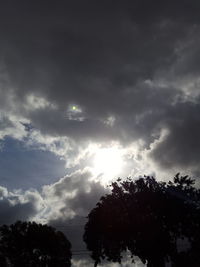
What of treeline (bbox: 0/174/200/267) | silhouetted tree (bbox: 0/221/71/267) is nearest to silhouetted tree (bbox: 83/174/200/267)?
treeline (bbox: 0/174/200/267)

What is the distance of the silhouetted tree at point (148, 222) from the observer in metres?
41.4

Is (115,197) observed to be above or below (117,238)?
above

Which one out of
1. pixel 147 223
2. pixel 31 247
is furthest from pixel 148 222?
pixel 31 247

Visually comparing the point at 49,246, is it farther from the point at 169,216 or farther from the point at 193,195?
the point at 193,195

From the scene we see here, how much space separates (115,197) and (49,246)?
66.3ft

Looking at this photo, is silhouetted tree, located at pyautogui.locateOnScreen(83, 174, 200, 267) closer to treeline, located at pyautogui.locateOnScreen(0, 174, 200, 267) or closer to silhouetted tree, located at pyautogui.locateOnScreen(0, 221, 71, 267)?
treeline, located at pyautogui.locateOnScreen(0, 174, 200, 267)

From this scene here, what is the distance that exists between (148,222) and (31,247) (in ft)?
86.7

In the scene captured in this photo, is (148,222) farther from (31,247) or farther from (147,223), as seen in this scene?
(31,247)

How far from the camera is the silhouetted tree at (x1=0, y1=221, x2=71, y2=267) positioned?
53375mm

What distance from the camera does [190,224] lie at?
139 ft

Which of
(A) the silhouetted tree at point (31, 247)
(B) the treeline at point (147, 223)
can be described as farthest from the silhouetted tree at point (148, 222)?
(A) the silhouetted tree at point (31, 247)

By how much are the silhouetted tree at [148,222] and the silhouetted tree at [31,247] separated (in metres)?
13.2

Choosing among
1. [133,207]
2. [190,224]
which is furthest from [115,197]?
[190,224]

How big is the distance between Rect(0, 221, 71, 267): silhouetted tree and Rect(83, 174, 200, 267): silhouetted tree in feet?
43.3
